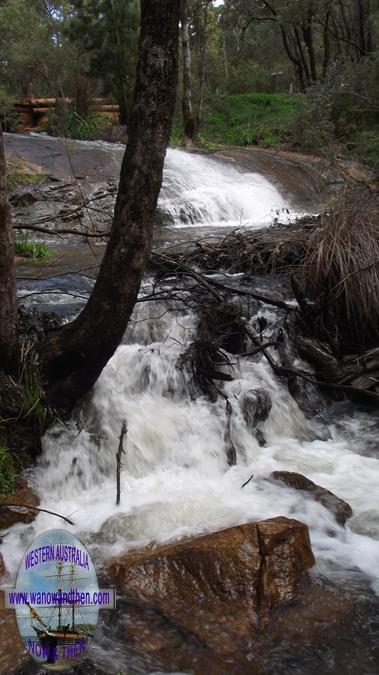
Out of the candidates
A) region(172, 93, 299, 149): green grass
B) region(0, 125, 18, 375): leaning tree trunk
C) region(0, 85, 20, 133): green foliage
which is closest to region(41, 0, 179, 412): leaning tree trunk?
region(0, 125, 18, 375): leaning tree trunk

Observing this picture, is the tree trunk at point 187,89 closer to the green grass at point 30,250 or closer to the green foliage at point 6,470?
the green grass at point 30,250

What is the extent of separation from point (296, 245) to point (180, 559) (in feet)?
13.7

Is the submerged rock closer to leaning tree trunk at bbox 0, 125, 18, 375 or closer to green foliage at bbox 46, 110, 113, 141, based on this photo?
leaning tree trunk at bbox 0, 125, 18, 375

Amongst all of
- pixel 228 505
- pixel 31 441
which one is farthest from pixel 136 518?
pixel 31 441

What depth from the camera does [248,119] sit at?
20.8 m

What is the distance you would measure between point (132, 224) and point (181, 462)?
6.09 ft

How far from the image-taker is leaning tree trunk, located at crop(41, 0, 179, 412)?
3004 mm

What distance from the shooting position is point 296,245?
6.27 metres

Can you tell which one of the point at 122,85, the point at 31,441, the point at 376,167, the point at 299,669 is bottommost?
the point at 299,669

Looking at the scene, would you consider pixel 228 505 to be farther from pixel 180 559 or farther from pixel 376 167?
pixel 376 167

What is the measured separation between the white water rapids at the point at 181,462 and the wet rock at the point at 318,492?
0.06 meters

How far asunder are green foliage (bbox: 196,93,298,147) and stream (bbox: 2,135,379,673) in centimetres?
1314

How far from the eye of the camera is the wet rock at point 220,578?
8.62ft

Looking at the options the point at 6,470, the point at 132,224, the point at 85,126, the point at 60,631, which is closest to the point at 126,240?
the point at 132,224
